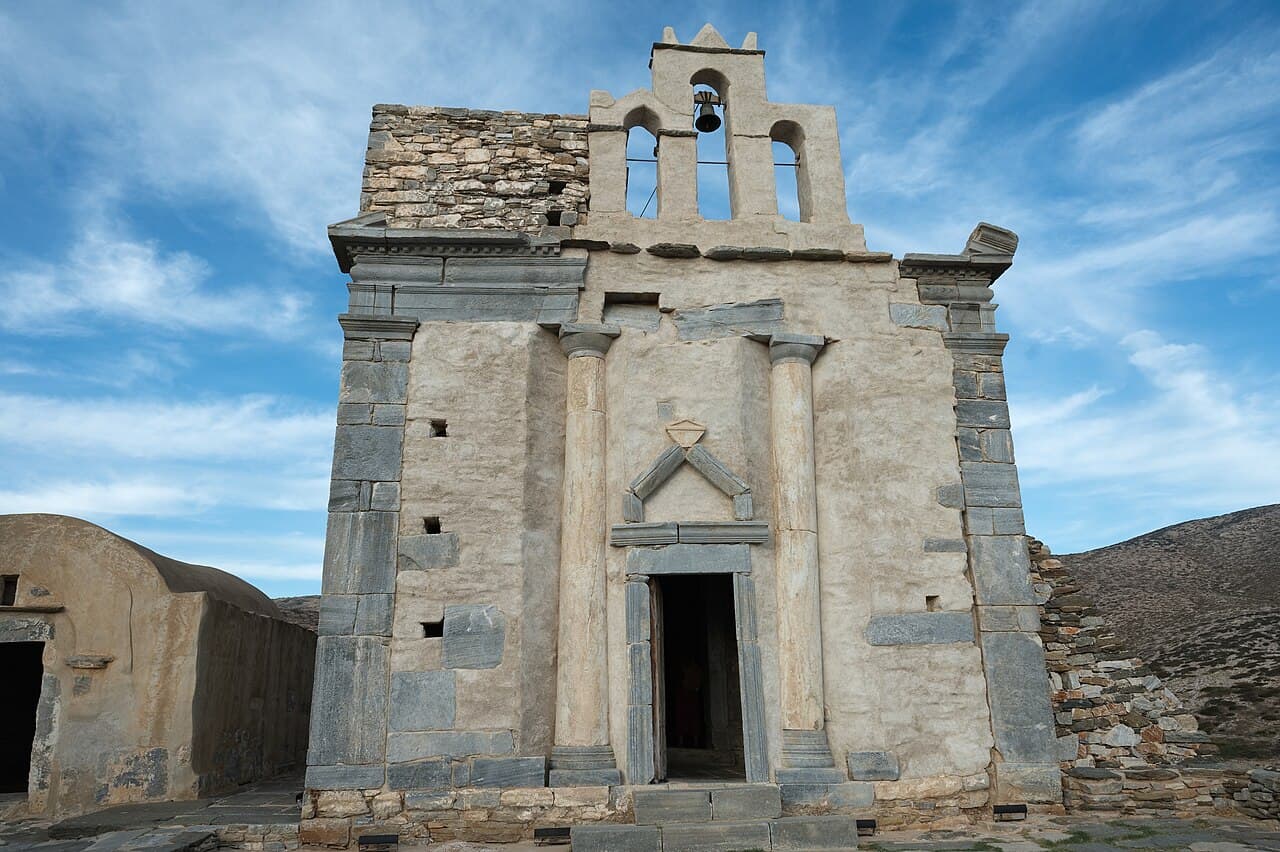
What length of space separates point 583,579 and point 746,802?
2.19 m

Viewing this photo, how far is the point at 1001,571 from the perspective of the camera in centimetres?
773

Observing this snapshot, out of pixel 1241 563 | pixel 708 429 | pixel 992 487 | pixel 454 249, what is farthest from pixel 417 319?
pixel 1241 563

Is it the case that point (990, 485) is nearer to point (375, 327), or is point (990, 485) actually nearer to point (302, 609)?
point (375, 327)

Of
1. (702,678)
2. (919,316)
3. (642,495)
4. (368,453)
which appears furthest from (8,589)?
(919,316)

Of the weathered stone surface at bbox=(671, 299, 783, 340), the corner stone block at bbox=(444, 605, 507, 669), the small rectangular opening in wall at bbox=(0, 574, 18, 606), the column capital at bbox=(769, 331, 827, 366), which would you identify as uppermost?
the weathered stone surface at bbox=(671, 299, 783, 340)

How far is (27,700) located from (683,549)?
28.6 ft

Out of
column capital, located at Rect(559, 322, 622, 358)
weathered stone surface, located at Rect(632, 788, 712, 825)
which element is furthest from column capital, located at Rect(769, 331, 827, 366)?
weathered stone surface, located at Rect(632, 788, 712, 825)

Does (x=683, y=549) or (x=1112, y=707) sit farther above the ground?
(x=683, y=549)

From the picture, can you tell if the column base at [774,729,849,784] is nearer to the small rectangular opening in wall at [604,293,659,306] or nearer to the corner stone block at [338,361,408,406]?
the small rectangular opening in wall at [604,293,659,306]

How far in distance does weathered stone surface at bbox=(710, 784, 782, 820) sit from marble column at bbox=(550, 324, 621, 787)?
0.85 m

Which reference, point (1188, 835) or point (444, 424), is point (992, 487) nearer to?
point (1188, 835)

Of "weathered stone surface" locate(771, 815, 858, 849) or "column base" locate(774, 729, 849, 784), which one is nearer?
"weathered stone surface" locate(771, 815, 858, 849)

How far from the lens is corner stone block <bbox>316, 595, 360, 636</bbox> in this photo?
22.9 ft

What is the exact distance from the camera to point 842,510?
25.7 feet
